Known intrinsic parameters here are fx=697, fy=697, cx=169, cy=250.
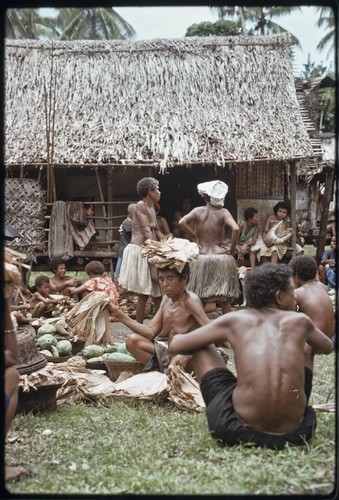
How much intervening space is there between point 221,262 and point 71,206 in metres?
4.47

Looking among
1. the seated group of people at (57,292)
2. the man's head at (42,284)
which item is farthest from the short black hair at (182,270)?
the man's head at (42,284)

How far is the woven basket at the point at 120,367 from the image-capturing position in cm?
571

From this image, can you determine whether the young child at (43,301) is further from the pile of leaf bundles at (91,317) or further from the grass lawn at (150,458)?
the grass lawn at (150,458)

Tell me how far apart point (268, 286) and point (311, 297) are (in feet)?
Result: 7.11

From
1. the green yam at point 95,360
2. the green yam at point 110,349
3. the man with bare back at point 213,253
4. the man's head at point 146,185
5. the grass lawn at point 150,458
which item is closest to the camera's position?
the grass lawn at point 150,458

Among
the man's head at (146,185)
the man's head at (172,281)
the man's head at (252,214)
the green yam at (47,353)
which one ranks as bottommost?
the green yam at (47,353)

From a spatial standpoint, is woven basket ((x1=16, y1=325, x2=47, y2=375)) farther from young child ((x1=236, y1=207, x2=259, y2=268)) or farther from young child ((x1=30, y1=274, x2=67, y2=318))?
young child ((x1=236, y1=207, x2=259, y2=268))

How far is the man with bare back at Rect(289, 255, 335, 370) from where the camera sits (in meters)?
5.77

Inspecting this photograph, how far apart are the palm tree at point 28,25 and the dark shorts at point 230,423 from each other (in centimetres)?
2312

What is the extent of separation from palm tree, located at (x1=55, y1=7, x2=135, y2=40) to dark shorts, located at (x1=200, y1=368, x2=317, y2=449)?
26.1m

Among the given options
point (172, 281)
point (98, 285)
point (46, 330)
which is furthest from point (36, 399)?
point (98, 285)

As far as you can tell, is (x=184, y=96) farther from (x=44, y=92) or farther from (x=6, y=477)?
(x=6, y=477)

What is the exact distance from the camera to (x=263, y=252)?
453 inches

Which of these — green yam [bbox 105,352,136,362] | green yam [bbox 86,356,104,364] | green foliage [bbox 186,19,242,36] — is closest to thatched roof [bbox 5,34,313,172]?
green yam [bbox 86,356,104,364]
